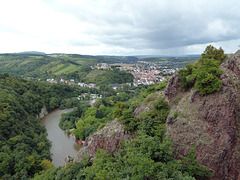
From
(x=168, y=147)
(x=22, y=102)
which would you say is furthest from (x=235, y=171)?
(x=22, y=102)

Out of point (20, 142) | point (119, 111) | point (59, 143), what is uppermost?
point (119, 111)

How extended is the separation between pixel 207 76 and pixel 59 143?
1393 inches

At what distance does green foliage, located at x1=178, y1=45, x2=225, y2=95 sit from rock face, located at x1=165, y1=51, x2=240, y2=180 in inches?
22.3

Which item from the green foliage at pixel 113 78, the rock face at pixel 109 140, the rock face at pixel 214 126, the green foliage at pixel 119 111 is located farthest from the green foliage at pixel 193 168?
the green foliage at pixel 113 78

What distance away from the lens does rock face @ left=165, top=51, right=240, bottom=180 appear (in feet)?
30.6

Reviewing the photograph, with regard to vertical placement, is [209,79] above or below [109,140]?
above

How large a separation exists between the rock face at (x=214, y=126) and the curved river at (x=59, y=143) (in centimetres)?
2577

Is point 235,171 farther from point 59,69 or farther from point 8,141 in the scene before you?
point 59,69

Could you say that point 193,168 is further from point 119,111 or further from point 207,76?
point 119,111

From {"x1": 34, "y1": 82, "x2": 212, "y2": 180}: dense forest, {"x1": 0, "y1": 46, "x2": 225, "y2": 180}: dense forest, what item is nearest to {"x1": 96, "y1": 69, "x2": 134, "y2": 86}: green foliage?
{"x1": 0, "y1": 46, "x2": 225, "y2": 180}: dense forest

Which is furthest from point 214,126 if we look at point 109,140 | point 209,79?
point 109,140

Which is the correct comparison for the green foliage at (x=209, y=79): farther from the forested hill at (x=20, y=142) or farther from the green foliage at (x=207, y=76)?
the forested hill at (x=20, y=142)

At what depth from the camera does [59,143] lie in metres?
34.2

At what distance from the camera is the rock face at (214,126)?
9.31m
